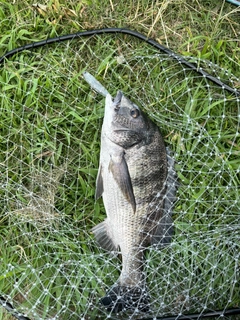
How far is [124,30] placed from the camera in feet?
9.89

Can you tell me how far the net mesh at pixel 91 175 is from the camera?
A: 2863 mm

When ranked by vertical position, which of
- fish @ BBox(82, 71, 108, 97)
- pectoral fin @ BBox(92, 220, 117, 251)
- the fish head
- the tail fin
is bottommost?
the tail fin

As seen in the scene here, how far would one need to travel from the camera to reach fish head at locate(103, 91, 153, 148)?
271 cm

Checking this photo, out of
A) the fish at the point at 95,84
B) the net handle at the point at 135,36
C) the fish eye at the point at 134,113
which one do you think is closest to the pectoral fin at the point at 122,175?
the fish eye at the point at 134,113

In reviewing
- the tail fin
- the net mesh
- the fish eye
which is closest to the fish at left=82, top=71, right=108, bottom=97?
the net mesh

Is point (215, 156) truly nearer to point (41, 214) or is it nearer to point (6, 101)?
point (41, 214)

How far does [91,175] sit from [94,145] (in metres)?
0.23

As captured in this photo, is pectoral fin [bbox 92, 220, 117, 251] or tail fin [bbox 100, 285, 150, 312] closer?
tail fin [bbox 100, 285, 150, 312]

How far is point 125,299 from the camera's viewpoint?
2787 millimetres

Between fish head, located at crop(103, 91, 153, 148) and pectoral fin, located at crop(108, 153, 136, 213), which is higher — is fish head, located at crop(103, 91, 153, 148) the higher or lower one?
the higher one

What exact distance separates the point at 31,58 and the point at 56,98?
1.23 feet

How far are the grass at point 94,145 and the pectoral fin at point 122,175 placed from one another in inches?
13.0

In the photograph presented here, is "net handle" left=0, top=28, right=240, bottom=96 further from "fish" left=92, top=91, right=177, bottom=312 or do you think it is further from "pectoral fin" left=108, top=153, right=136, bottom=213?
"pectoral fin" left=108, top=153, right=136, bottom=213

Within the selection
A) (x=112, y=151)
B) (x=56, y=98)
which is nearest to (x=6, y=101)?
(x=56, y=98)
